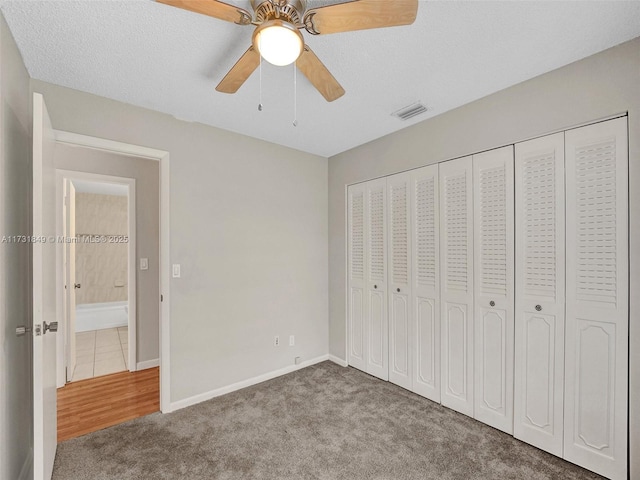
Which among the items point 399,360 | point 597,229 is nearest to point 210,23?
point 597,229

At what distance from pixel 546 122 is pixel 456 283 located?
131 centimetres

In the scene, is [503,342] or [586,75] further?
[503,342]

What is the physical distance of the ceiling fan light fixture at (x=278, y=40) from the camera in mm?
1229

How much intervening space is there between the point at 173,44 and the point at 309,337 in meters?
3.01

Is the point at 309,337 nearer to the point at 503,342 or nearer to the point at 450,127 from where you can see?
the point at 503,342

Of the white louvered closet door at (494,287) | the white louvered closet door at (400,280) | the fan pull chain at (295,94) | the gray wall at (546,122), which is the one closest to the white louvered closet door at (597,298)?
the gray wall at (546,122)

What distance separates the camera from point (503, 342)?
7.57 ft

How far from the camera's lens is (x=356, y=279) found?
3535 mm

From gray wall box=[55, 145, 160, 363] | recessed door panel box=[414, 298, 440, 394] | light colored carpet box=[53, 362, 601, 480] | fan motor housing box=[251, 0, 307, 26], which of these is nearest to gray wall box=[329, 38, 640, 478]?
light colored carpet box=[53, 362, 601, 480]

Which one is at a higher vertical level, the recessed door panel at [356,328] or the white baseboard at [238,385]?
the recessed door panel at [356,328]

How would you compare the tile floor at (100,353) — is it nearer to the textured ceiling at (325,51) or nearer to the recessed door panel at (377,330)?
the recessed door panel at (377,330)

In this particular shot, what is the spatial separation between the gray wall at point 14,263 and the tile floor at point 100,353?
160 centimetres

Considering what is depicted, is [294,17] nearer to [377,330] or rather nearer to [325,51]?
[325,51]

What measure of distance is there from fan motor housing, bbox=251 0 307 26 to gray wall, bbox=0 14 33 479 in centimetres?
126
